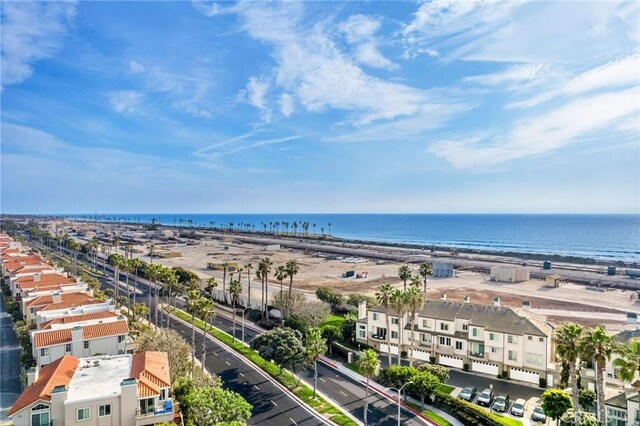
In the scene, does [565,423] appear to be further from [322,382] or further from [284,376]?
[284,376]

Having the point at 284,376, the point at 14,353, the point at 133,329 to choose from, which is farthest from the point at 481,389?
the point at 14,353

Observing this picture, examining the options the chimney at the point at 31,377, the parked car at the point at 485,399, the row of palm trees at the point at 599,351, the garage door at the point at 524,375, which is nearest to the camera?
the row of palm trees at the point at 599,351

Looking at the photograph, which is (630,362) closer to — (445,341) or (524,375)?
(524,375)

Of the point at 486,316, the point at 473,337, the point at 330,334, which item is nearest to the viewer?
the point at 473,337

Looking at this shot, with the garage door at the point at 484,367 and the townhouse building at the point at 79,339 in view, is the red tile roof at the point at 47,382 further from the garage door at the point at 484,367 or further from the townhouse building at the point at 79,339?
the garage door at the point at 484,367

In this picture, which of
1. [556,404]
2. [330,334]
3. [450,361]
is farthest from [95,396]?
[450,361]

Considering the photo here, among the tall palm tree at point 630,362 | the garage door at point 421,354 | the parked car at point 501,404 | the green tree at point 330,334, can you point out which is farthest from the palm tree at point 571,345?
the green tree at point 330,334
